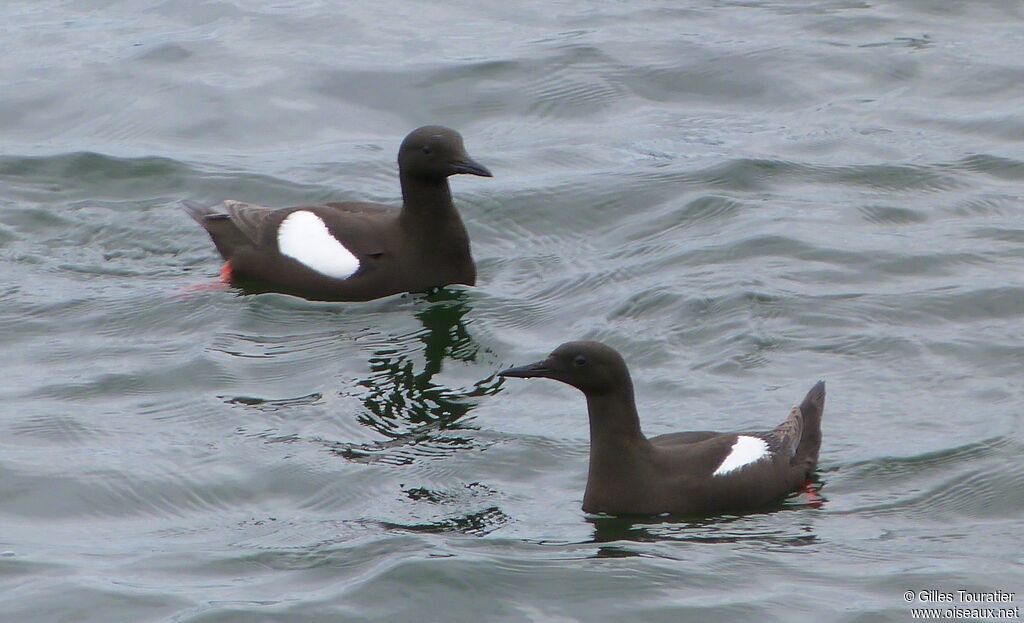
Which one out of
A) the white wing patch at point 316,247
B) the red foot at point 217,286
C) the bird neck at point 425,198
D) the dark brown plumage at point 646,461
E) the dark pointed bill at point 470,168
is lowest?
the dark brown plumage at point 646,461

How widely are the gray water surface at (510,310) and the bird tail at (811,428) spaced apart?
166mm

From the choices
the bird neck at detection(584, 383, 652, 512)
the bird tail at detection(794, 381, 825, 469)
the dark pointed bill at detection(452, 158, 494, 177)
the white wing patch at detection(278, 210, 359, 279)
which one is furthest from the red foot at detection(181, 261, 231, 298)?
the bird tail at detection(794, 381, 825, 469)

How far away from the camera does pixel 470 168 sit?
10.0 m

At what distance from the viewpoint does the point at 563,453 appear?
8117mm

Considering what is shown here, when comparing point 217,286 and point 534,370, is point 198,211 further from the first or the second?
point 534,370

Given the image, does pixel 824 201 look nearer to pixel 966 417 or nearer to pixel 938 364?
pixel 938 364

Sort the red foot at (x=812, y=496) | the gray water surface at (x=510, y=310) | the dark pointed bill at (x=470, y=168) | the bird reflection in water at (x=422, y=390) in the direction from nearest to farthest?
the gray water surface at (x=510, y=310) < the red foot at (x=812, y=496) < the bird reflection in water at (x=422, y=390) < the dark pointed bill at (x=470, y=168)

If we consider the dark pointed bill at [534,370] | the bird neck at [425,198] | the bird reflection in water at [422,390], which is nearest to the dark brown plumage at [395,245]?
the bird neck at [425,198]

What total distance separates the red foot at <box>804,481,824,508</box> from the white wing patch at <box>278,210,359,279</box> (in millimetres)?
3618

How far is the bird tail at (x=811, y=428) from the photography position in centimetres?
775

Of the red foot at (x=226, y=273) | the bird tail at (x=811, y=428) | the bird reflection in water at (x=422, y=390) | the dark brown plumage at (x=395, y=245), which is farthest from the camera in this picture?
the red foot at (x=226, y=273)

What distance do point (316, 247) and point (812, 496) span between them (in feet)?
12.9

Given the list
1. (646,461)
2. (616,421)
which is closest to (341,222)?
(616,421)

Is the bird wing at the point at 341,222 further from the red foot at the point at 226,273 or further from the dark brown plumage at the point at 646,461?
the dark brown plumage at the point at 646,461
